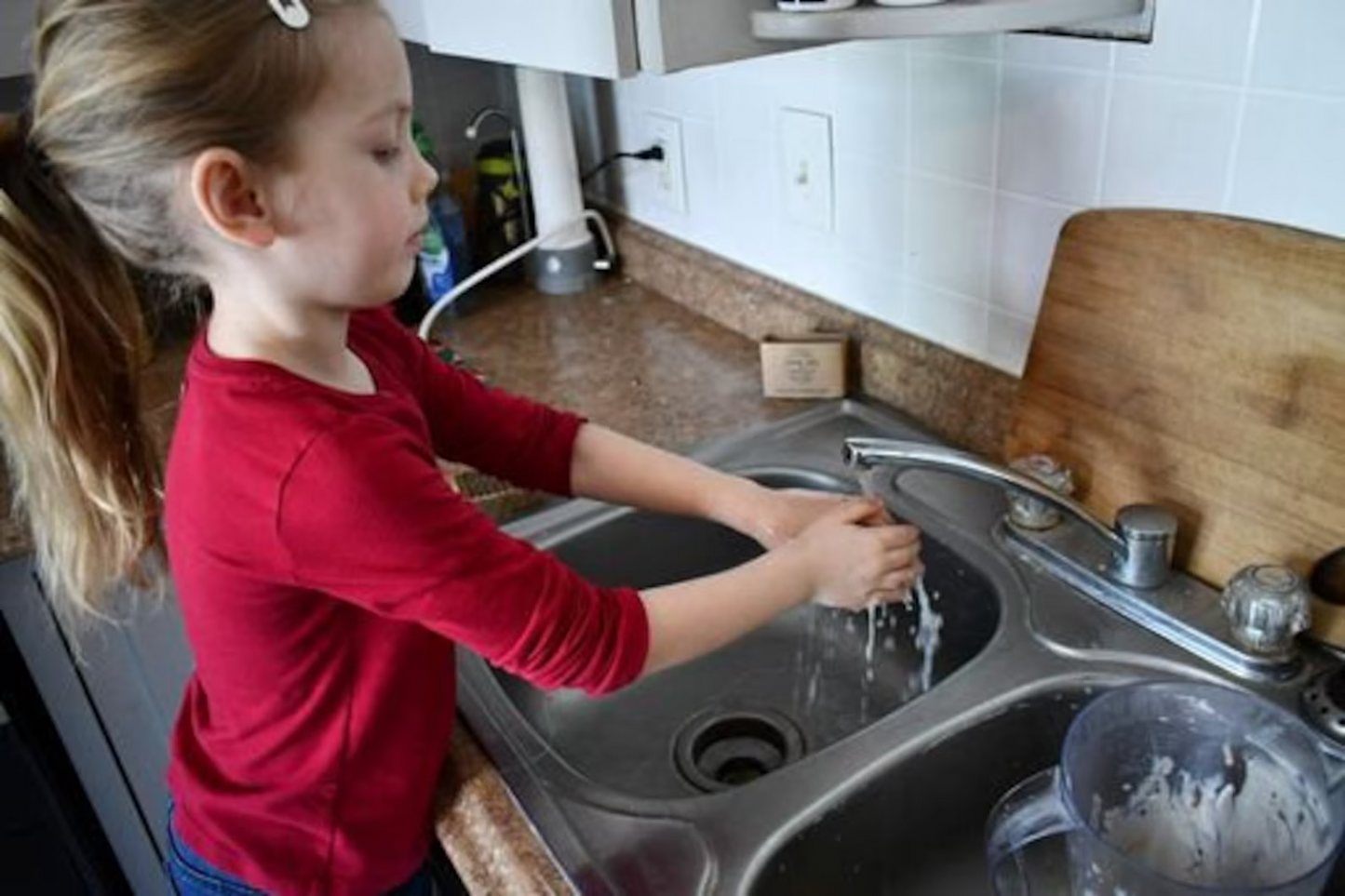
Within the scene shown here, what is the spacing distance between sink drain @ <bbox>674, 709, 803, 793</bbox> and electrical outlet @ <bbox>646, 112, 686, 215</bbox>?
0.67m

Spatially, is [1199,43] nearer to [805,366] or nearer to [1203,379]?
[1203,379]

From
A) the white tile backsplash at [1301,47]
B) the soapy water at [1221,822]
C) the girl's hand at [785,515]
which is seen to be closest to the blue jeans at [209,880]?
the girl's hand at [785,515]

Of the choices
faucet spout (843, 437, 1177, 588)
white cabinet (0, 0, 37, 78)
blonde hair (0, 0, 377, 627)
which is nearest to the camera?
blonde hair (0, 0, 377, 627)

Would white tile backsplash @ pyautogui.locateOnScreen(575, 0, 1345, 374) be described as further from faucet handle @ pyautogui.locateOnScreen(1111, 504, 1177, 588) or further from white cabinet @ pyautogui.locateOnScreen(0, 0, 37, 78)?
white cabinet @ pyautogui.locateOnScreen(0, 0, 37, 78)

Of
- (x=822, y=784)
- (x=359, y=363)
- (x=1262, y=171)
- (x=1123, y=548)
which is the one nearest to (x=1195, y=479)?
(x=1123, y=548)

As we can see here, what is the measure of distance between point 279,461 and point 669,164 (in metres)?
0.87

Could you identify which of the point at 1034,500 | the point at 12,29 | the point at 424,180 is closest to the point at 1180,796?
the point at 1034,500

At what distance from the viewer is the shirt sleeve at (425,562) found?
0.60 metres

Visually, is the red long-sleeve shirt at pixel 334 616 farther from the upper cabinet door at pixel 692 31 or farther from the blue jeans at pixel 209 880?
the upper cabinet door at pixel 692 31

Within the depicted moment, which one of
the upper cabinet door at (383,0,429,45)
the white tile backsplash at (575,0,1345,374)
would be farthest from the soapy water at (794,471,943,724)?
the upper cabinet door at (383,0,429,45)

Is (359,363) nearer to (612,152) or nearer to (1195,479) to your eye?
(1195,479)

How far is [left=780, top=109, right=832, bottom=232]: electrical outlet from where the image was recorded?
3.57ft

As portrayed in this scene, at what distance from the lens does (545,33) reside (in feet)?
2.87

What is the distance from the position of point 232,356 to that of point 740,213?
2.42ft
